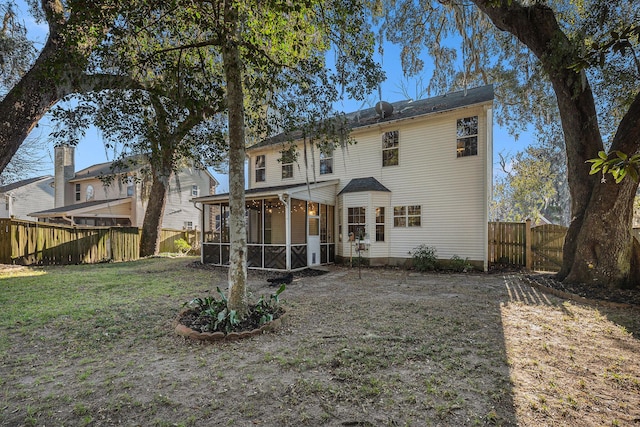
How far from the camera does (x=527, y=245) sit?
1026 centimetres

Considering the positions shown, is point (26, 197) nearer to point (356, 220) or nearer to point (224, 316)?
point (356, 220)

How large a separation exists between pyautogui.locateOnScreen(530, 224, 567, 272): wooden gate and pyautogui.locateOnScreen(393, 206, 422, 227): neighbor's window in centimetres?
373

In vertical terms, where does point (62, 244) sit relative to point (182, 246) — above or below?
above

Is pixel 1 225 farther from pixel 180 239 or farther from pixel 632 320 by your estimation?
pixel 632 320

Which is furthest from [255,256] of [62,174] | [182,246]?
[62,174]

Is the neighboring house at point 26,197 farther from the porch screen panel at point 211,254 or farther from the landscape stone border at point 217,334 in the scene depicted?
the landscape stone border at point 217,334

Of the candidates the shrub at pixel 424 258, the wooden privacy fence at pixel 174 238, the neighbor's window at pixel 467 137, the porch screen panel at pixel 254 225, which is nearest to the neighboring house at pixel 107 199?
the wooden privacy fence at pixel 174 238

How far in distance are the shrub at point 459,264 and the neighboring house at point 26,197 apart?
91.9 ft

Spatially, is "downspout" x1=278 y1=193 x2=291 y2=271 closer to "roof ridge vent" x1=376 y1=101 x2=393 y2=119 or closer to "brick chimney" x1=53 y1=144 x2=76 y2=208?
"roof ridge vent" x1=376 y1=101 x2=393 y2=119

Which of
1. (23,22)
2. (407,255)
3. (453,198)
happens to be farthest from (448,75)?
(23,22)

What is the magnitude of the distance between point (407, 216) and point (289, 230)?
14.9 feet

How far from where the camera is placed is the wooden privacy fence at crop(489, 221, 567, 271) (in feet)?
32.8

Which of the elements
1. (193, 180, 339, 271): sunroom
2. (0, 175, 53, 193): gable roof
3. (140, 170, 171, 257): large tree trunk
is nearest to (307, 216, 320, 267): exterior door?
(193, 180, 339, 271): sunroom

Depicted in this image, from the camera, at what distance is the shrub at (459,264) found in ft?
33.3
